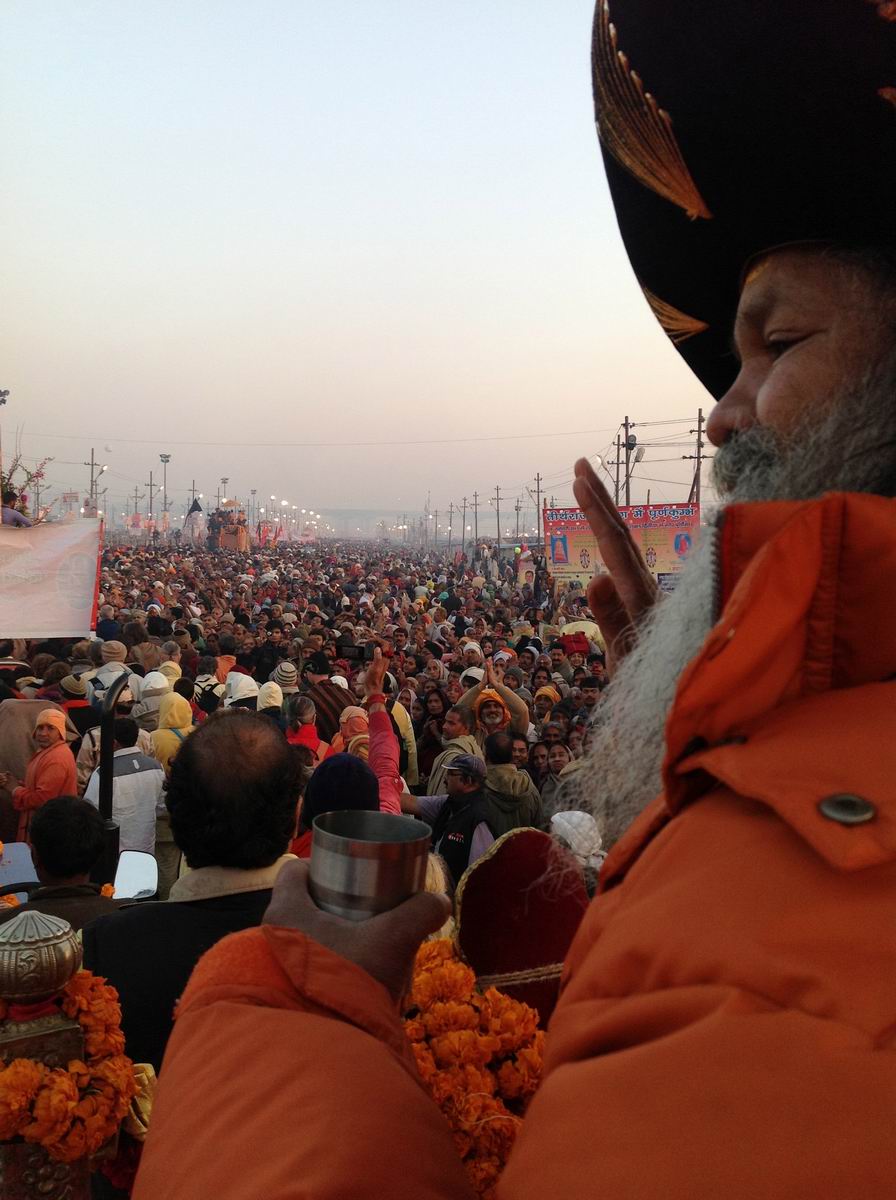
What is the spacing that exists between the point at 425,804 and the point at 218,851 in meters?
3.64

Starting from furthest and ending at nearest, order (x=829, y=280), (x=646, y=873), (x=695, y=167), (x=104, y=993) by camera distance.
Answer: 1. (x=104, y=993)
2. (x=695, y=167)
3. (x=829, y=280)
4. (x=646, y=873)

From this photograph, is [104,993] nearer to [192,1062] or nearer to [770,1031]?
[192,1062]

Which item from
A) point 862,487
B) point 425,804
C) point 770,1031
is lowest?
point 425,804

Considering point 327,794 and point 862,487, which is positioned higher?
point 862,487

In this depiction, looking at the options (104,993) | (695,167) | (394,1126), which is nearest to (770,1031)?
(394,1126)

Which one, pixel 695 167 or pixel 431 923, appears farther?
pixel 695 167

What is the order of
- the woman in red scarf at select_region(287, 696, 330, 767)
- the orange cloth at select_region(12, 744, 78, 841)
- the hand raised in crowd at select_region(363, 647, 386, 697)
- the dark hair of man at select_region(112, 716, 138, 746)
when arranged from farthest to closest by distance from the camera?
the woman in red scarf at select_region(287, 696, 330, 767) → the dark hair of man at select_region(112, 716, 138, 746) → the orange cloth at select_region(12, 744, 78, 841) → the hand raised in crowd at select_region(363, 647, 386, 697)

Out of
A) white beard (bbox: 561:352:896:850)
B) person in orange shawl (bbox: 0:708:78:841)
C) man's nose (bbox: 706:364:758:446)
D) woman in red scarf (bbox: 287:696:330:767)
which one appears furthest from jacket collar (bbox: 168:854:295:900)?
woman in red scarf (bbox: 287:696:330:767)

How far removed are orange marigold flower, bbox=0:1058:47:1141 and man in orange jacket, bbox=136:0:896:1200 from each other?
41.3 inches

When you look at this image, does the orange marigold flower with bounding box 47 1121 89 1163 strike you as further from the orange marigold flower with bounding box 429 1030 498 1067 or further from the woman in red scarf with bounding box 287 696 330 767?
the woman in red scarf with bounding box 287 696 330 767

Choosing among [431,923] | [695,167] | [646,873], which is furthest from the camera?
[695,167]

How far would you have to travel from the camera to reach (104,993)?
201 cm

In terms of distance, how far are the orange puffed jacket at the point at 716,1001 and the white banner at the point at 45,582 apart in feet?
21.4

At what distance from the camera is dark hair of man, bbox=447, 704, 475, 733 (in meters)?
7.83
